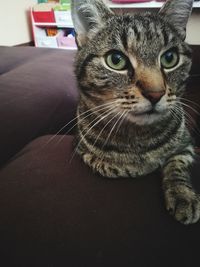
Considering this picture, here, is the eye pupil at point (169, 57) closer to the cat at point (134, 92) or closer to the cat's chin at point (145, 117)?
the cat at point (134, 92)

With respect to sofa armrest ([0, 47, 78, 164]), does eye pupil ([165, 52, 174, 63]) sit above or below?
above

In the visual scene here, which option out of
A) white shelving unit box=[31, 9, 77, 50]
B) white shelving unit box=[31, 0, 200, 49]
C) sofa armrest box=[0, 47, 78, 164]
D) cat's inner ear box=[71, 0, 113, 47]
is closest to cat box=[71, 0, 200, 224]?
cat's inner ear box=[71, 0, 113, 47]

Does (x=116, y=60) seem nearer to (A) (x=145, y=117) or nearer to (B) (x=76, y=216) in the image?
(A) (x=145, y=117)

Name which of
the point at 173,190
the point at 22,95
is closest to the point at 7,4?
the point at 22,95

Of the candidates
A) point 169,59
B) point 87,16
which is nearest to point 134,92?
point 169,59

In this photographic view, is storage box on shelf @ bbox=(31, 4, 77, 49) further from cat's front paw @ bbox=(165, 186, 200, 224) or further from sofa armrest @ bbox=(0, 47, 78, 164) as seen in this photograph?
cat's front paw @ bbox=(165, 186, 200, 224)
